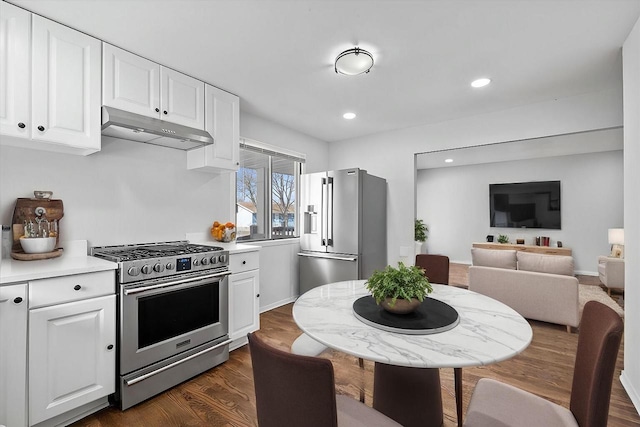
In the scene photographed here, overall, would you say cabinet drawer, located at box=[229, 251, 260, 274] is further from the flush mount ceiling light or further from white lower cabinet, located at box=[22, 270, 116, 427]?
the flush mount ceiling light

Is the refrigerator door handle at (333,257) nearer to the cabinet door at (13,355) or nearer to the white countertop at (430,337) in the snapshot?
the white countertop at (430,337)

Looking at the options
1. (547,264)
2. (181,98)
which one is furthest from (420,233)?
(181,98)

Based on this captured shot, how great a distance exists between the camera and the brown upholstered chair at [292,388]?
2.60ft

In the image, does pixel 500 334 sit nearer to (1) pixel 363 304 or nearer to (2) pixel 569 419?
(2) pixel 569 419

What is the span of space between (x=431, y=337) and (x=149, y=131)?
234cm

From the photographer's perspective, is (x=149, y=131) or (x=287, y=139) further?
(x=287, y=139)

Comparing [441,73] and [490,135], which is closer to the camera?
[441,73]

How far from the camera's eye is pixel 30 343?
1.59 m

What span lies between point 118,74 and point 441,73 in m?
2.57

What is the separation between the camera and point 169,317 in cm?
216

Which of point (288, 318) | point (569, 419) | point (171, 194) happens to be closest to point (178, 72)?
point (171, 194)

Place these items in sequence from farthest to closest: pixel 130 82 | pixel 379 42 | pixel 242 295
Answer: pixel 242 295, pixel 130 82, pixel 379 42

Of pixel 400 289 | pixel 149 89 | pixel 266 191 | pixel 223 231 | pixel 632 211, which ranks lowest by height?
pixel 400 289

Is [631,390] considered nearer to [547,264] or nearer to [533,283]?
[533,283]
